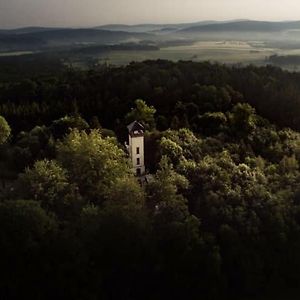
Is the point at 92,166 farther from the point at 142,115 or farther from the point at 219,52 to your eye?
the point at 219,52

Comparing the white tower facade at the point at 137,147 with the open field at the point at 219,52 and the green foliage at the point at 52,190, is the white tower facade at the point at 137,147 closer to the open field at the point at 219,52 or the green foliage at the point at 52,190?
the green foliage at the point at 52,190

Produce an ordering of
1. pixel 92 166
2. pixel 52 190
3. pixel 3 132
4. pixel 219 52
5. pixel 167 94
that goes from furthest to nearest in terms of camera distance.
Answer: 1. pixel 219 52
2. pixel 167 94
3. pixel 3 132
4. pixel 92 166
5. pixel 52 190

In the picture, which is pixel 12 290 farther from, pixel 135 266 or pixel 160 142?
pixel 160 142

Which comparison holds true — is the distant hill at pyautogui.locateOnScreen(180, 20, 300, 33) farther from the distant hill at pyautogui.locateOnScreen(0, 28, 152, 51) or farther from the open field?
the distant hill at pyautogui.locateOnScreen(0, 28, 152, 51)

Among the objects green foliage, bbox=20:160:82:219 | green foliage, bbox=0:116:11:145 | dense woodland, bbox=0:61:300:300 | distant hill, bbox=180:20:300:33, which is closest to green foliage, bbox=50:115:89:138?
dense woodland, bbox=0:61:300:300

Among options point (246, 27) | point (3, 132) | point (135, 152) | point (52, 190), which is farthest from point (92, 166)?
point (246, 27)

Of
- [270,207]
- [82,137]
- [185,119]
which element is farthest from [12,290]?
[185,119]
